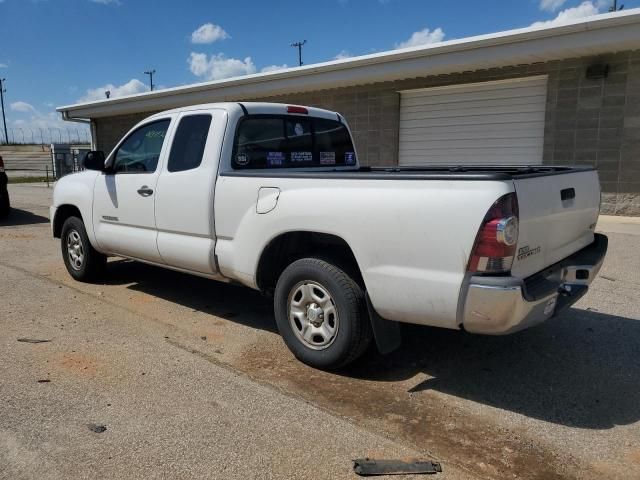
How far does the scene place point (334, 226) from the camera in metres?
3.59

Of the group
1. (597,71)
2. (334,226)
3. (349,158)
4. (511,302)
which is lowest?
(511,302)

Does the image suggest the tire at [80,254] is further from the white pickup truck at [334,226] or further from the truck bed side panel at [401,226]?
the truck bed side panel at [401,226]

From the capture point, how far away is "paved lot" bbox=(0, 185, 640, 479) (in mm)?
2818

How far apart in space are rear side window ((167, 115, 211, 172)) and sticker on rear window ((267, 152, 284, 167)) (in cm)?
58

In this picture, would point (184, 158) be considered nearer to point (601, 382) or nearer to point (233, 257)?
point (233, 257)

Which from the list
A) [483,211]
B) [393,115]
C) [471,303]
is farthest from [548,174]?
[393,115]

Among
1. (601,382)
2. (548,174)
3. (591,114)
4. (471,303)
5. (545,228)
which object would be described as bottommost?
(601,382)

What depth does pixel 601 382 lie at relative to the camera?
3.76 metres

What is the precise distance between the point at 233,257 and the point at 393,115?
10011 millimetres

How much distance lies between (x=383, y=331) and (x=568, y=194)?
1.57 m

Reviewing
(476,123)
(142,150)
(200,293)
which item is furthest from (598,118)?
(142,150)

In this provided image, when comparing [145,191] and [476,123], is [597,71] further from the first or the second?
[145,191]

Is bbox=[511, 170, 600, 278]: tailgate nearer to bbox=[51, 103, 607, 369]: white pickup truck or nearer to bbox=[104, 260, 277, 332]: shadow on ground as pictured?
bbox=[51, 103, 607, 369]: white pickup truck

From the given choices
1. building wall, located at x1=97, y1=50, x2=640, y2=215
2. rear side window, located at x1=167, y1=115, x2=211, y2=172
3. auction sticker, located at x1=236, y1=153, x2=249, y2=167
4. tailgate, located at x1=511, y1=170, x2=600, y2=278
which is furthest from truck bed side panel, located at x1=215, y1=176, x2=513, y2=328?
building wall, located at x1=97, y1=50, x2=640, y2=215
